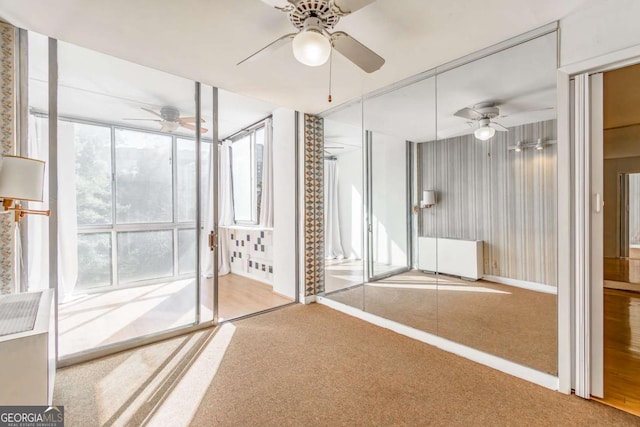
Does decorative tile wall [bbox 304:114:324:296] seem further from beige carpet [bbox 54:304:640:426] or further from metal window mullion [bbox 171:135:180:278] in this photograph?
metal window mullion [bbox 171:135:180:278]

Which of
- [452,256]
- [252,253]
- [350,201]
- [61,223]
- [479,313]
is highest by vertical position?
[350,201]

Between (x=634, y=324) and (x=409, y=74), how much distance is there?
10.7 ft

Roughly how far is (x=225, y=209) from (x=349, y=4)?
175 inches

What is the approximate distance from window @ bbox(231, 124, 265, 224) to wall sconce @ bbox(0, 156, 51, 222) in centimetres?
308

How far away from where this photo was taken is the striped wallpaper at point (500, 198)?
2023 millimetres

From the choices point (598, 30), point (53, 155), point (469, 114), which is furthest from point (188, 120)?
point (598, 30)

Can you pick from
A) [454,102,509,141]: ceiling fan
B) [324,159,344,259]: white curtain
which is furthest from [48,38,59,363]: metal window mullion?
[454,102,509,141]: ceiling fan

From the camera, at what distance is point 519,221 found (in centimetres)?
217

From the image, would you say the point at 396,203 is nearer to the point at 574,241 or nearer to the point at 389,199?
the point at 389,199

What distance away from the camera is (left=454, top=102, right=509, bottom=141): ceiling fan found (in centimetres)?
227

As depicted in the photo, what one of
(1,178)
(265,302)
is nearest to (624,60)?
(1,178)

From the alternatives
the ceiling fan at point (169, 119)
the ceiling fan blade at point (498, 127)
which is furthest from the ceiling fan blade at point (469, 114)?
the ceiling fan at point (169, 119)

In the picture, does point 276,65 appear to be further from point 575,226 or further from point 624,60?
point 575,226

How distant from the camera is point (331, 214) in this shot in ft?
12.6
